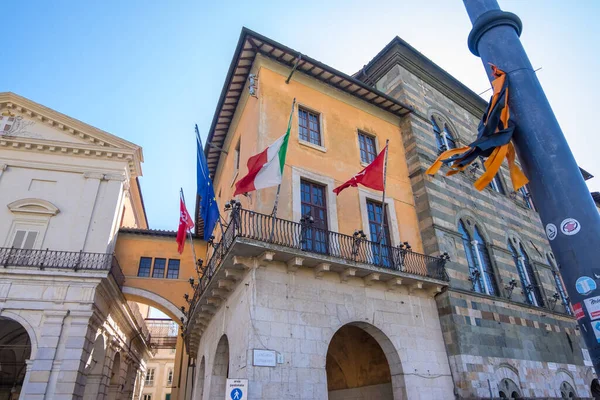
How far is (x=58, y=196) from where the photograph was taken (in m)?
19.0

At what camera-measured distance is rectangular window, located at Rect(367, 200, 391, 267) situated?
12.9 m

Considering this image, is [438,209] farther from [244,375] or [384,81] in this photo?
[244,375]

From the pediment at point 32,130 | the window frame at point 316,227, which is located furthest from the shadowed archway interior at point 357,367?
the pediment at point 32,130

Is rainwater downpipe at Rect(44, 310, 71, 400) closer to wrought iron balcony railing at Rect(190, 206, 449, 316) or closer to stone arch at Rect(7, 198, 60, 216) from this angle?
stone arch at Rect(7, 198, 60, 216)

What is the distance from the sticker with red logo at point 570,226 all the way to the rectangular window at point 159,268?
66.8 feet

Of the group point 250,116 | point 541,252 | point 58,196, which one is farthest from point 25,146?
point 541,252

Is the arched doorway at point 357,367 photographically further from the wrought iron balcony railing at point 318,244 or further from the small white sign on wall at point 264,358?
the small white sign on wall at point 264,358

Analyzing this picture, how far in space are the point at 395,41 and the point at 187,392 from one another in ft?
71.8

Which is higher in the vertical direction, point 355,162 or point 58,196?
point 58,196

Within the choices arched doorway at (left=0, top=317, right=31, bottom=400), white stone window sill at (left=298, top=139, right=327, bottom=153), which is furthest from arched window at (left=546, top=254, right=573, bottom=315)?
arched doorway at (left=0, top=317, right=31, bottom=400)

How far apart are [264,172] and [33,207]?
45.8 ft

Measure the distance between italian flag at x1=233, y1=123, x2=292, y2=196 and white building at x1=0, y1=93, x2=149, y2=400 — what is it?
9795mm

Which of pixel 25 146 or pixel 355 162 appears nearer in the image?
pixel 355 162

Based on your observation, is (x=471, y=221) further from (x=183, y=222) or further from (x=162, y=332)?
(x=162, y=332)
